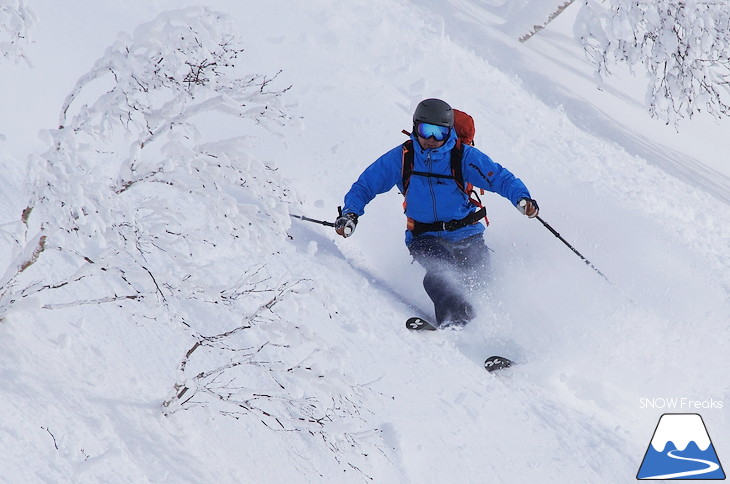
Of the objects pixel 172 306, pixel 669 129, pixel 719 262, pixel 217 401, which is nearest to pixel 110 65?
pixel 172 306

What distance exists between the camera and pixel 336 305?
217 inches

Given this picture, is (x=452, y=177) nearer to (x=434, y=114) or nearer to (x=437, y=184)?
(x=437, y=184)

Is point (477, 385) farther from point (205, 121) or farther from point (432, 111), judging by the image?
point (205, 121)

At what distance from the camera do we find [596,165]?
30.2 ft

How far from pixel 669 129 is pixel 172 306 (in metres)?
12.5

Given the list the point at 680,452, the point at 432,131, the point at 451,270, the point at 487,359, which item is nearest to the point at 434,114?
the point at 432,131

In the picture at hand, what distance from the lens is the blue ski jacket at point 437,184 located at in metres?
6.02

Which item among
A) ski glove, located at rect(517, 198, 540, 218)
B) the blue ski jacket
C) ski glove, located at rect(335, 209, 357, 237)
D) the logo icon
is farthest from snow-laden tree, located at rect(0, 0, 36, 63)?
the logo icon

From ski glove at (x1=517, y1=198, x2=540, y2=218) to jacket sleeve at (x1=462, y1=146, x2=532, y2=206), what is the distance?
19 cm

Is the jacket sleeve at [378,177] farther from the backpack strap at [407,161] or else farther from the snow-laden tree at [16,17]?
the snow-laden tree at [16,17]

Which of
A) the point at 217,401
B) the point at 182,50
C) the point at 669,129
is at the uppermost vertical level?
the point at 182,50

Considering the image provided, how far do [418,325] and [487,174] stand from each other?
4.67ft

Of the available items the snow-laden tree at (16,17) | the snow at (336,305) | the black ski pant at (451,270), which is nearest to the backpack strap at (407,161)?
the black ski pant at (451,270)

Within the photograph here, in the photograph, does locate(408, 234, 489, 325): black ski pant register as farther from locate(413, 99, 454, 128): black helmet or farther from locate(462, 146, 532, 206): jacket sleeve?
locate(413, 99, 454, 128): black helmet
